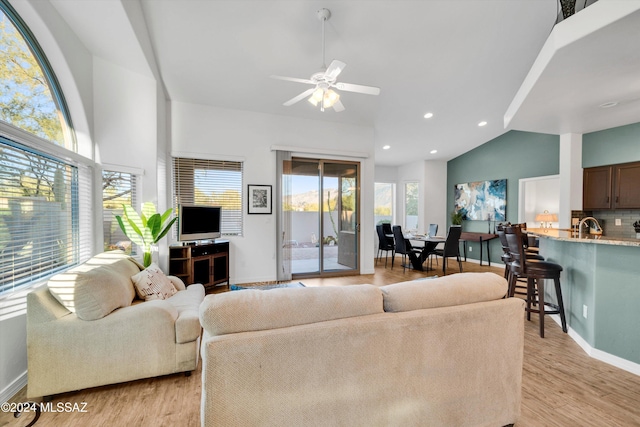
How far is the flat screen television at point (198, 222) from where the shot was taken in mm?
4148

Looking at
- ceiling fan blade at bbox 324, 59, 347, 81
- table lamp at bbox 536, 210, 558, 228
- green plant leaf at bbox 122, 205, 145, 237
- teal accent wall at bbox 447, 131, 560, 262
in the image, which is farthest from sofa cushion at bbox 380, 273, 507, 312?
teal accent wall at bbox 447, 131, 560, 262

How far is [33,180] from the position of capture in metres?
2.39

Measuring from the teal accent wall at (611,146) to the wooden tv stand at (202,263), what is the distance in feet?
20.6

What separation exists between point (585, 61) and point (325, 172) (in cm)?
383

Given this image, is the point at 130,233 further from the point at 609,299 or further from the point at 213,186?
the point at 609,299

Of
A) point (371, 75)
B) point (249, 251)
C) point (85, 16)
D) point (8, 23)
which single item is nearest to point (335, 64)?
point (371, 75)

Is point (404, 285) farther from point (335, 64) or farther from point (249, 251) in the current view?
point (249, 251)

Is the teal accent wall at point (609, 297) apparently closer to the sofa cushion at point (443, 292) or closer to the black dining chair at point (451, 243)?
the sofa cushion at point (443, 292)

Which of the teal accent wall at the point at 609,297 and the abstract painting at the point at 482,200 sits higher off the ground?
the abstract painting at the point at 482,200

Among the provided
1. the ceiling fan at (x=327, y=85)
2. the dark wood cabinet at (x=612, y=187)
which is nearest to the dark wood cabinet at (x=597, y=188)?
the dark wood cabinet at (x=612, y=187)

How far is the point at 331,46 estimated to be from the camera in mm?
3465

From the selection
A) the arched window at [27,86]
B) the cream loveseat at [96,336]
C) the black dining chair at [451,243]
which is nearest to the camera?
the cream loveseat at [96,336]

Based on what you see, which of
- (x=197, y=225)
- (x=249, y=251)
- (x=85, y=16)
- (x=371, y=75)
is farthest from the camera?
(x=249, y=251)

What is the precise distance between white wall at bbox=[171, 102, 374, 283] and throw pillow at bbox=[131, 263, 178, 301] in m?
2.00
